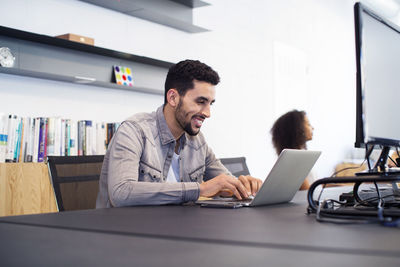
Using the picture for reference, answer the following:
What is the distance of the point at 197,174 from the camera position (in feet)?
6.81

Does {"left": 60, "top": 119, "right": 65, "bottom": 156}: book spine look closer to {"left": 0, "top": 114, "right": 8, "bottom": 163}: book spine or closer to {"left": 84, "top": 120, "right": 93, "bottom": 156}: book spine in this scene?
{"left": 84, "top": 120, "right": 93, "bottom": 156}: book spine

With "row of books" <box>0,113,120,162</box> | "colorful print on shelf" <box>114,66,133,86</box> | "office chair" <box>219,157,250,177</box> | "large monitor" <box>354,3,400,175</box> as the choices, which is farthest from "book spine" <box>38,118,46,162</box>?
"large monitor" <box>354,3,400,175</box>

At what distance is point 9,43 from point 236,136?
2636 mm

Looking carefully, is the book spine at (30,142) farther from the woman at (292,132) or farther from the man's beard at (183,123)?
the woman at (292,132)

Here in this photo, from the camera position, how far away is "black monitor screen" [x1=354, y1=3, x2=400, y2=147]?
1146 millimetres

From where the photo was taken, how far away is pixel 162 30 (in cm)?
407

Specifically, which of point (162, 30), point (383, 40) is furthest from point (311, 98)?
point (383, 40)

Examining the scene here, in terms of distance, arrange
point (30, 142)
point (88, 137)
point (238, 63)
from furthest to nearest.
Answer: point (238, 63)
point (88, 137)
point (30, 142)

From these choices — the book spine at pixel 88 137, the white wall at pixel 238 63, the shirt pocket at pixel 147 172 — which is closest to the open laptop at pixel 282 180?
the shirt pocket at pixel 147 172

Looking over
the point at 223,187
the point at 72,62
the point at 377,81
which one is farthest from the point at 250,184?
Result: the point at 72,62

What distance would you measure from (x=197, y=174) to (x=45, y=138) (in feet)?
4.00

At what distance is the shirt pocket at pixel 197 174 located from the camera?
6.75 feet

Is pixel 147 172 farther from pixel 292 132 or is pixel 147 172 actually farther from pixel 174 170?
pixel 292 132

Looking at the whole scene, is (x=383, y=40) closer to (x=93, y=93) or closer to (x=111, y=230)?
(x=111, y=230)
